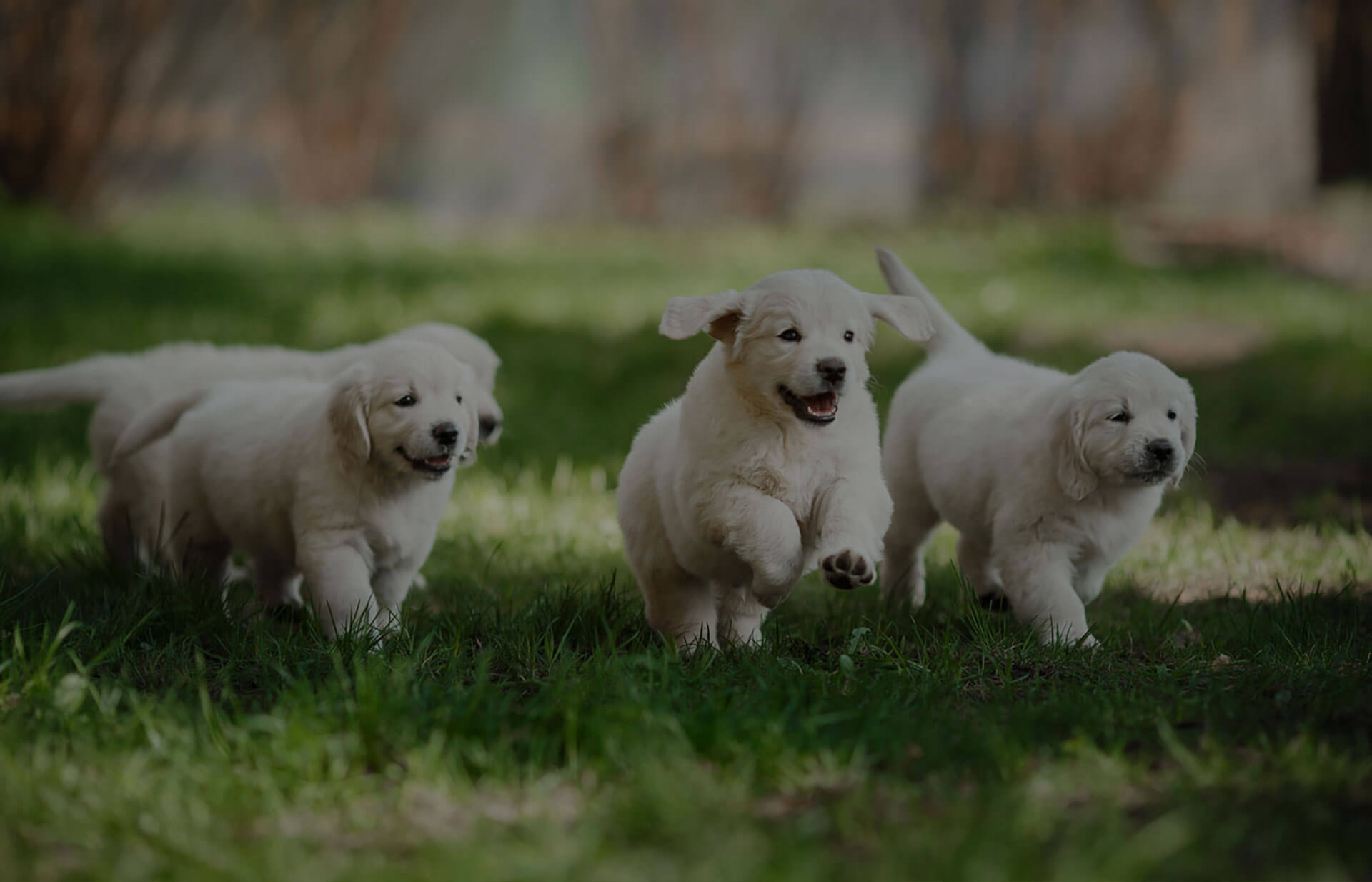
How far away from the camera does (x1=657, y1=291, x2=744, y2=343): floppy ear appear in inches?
131

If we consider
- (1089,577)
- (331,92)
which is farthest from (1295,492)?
(331,92)

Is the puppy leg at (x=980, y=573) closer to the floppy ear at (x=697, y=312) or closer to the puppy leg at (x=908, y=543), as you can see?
the puppy leg at (x=908, y=543)

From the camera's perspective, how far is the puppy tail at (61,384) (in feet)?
15.0

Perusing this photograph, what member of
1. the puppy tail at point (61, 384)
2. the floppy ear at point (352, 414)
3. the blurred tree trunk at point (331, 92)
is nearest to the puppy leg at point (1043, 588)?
the floppy ear at point (352, 414)

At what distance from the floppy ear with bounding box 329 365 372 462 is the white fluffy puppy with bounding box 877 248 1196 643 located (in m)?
1.77

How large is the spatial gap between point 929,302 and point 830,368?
186 centimetres

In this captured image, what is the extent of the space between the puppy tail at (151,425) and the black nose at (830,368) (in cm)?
234

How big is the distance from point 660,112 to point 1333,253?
21.0ft

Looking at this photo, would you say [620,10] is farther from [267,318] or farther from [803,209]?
[267,318]

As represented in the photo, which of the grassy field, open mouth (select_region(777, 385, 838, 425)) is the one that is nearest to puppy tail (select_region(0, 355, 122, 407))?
the grassy field

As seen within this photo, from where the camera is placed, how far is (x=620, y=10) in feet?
43.7

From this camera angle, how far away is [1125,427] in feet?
12.2

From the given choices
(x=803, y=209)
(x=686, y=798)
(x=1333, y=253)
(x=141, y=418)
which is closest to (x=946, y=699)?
(x=686, y=798)

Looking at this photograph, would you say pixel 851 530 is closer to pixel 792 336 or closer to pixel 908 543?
pixel 792 336
